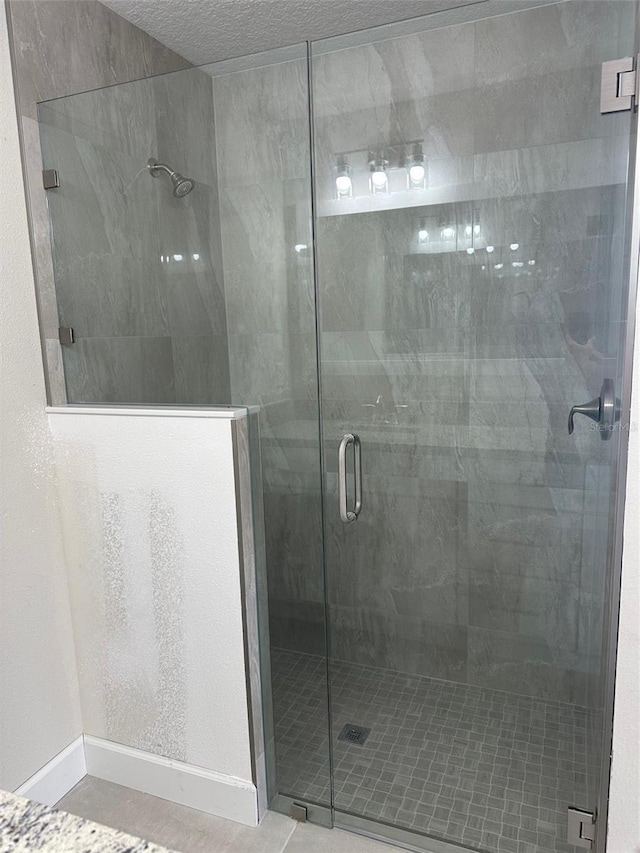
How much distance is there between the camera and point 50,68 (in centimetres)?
181

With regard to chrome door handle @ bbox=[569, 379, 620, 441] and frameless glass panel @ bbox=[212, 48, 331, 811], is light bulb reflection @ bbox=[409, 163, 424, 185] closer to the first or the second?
frameless glass panel @ bbox=[212, 48, 331, 811]

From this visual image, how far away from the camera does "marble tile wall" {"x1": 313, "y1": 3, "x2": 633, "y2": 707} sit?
147 centimetres

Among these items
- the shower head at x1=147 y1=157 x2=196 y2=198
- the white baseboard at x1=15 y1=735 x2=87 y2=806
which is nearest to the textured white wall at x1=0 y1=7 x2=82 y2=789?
the white baseboard at x1=15 y1=735 x2=87 y2=806

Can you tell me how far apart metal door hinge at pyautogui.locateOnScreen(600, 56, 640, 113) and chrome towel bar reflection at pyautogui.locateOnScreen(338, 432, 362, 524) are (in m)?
1.02

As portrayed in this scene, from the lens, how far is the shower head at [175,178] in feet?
5.88

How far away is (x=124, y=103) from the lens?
179 centimetres

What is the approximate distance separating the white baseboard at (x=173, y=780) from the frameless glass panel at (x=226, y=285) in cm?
11

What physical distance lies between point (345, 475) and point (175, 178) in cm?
103

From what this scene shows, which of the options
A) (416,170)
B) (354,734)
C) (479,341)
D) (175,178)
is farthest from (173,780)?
(416,170)

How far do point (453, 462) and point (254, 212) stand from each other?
36.4 inches

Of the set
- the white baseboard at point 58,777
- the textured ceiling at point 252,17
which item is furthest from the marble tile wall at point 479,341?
the white baseboard at point 58,777

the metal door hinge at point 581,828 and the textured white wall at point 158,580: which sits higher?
the textured white wall at point 158,580

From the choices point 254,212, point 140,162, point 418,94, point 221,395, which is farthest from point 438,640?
point 140,162

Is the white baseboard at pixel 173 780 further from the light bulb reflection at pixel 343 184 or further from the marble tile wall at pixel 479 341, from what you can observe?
the light bulb reflection at pixel 343 184
